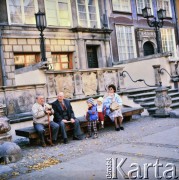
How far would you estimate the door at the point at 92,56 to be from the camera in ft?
62.1

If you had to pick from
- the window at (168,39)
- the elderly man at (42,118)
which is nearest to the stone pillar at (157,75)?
the elderly man at (42,118)

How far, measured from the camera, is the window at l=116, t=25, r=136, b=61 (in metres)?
20.4

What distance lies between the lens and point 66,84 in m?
11.2

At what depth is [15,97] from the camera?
9.46 metres

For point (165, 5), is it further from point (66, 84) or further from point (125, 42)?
point (66, 84)

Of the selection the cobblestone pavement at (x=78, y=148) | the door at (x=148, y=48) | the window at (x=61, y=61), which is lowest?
the cobblestone pavement at (x=78, y=148)

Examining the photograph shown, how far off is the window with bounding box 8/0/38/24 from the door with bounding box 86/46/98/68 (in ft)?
13.7

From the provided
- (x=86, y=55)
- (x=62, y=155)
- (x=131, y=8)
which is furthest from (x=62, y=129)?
(x=131, y=8)

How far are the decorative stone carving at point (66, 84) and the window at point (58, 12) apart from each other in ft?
22.3

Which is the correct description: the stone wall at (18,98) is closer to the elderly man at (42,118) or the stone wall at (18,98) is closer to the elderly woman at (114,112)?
the elderly man at (42,118)

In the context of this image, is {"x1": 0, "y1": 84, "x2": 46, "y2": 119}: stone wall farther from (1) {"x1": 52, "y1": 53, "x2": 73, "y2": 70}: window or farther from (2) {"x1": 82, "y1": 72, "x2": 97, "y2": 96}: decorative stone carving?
(1) {"x1": 52, "y1": 53, "x2": 73, "y2": 70}: window

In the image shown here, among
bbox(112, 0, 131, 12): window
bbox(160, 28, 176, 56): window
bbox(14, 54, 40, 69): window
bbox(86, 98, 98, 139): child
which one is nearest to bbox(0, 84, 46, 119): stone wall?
bbox(86, 98, 98, 139): child

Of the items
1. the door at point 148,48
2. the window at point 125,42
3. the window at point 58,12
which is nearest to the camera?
the window at point 58,12

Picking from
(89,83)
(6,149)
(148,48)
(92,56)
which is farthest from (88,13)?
(6,149)
